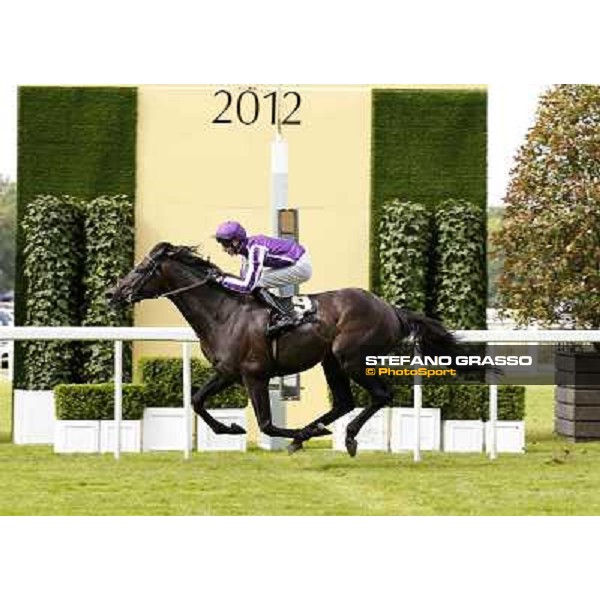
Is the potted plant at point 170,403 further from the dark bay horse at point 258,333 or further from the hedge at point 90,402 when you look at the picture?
the dark bay horse at point 258,333

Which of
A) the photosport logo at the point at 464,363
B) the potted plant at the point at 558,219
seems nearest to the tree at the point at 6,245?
the potted plant at the point at 558,219

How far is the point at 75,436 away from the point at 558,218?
14.7ft

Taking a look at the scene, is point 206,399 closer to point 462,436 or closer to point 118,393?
point 118,393

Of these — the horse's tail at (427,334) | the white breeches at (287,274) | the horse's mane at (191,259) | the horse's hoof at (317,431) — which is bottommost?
the horse's hoof at (317,431)

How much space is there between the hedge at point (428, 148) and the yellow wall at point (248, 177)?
4.7 inches

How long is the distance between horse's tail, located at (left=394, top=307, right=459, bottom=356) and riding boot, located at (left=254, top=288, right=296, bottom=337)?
77cm

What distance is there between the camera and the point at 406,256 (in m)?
12.7

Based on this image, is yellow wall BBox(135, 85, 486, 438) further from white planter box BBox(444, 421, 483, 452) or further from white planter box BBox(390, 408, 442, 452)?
white planter box BBox(444, 421, 483, 452)

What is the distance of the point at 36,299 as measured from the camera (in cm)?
1276

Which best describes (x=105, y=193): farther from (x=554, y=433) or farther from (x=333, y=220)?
(x=554, y=433)

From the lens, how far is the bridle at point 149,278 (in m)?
10.1

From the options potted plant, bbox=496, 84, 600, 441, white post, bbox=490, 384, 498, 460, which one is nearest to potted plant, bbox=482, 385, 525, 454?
white post, bbox=490, 384, 498, 460

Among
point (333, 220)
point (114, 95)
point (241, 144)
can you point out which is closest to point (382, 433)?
point (333, 220)

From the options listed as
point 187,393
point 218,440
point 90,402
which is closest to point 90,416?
point 90,402
